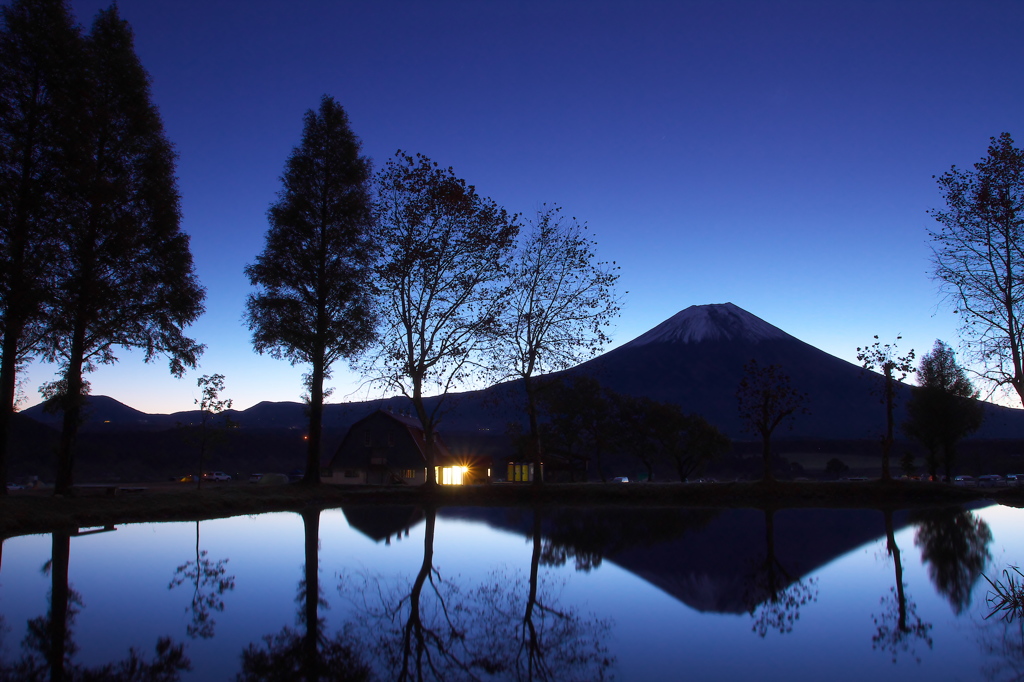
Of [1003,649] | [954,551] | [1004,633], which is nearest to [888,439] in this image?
[954,551]

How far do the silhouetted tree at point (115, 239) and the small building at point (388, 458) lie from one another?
4540 cm

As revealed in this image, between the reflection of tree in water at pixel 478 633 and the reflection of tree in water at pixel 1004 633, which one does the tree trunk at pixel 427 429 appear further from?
the reflection of tree in water at pixel 1004 633

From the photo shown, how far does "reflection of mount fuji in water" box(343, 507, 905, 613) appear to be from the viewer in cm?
954

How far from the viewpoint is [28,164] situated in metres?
17.9

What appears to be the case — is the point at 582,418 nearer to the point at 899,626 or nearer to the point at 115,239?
the point at 115,239

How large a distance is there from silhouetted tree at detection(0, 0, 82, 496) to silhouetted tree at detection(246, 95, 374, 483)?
31.2 feet

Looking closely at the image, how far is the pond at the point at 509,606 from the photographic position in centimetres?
579

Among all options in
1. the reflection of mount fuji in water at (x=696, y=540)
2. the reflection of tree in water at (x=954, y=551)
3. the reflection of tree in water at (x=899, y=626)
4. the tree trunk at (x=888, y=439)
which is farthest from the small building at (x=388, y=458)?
the reflection of tree in water at (x=899, y=626)

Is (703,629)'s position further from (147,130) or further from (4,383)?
(147,130)

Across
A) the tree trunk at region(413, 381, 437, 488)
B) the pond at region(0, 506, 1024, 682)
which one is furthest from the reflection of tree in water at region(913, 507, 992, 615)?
the tree trunk at region(413, 381, 437, 488)

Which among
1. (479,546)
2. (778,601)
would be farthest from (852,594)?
(479,546)

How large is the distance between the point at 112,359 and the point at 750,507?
21.2 meters

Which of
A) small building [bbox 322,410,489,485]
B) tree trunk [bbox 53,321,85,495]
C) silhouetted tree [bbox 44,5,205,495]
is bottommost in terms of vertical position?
small building [bbox 322,410,489,485]

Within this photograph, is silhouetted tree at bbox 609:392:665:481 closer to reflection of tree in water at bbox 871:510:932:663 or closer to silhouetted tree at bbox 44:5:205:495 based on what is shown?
silhouetted tree at bbox 44:5:205:495
